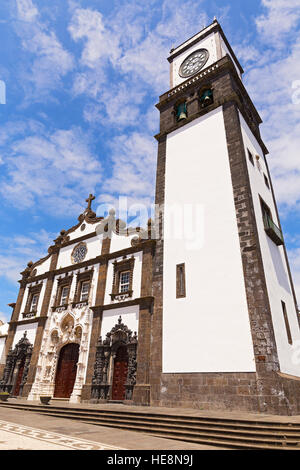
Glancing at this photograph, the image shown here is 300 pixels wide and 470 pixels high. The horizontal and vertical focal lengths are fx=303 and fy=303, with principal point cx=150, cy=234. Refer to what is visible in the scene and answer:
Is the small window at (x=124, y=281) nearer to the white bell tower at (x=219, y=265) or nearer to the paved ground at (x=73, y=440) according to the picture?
the white bell tower at (x=219, y=265)

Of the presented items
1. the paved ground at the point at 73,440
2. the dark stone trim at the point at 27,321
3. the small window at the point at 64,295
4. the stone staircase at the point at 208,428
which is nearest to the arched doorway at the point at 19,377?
the dark stone trim at the point at 27,321

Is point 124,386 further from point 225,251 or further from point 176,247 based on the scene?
point 225,251

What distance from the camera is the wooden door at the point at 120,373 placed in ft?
48.7

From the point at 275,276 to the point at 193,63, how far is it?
16.5m

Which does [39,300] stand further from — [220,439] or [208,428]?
[220,439]

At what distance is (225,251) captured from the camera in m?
13.3

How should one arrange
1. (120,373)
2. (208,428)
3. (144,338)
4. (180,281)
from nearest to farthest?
(208,428)
(180,281)
(144,338)
(120,373)

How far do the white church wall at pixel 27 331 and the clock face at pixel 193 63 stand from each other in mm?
20617

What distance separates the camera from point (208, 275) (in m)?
13.4

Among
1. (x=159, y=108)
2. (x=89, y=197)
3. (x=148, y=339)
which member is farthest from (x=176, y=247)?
(x=159, y=108)

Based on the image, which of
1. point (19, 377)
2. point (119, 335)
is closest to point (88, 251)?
point (119, 335)

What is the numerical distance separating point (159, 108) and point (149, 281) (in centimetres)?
1269

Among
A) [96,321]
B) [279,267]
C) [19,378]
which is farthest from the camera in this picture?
[19,378]
